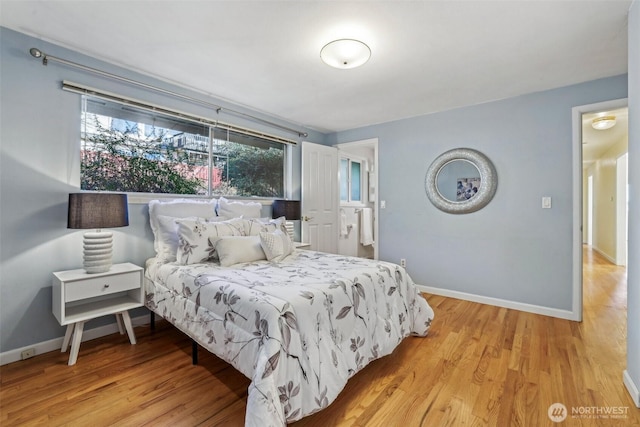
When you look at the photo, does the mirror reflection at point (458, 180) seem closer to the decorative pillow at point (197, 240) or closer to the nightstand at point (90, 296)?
the decorative pillow at point (197, 240)

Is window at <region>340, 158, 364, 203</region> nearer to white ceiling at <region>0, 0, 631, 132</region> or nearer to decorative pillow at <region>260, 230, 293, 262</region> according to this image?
white ceiling at <region>0, 0, 631, 132</region>

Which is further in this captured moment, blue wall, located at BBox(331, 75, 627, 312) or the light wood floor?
blue wall, located at BBox(331, 75, 627, 312)

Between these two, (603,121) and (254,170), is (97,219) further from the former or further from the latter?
(603,121)

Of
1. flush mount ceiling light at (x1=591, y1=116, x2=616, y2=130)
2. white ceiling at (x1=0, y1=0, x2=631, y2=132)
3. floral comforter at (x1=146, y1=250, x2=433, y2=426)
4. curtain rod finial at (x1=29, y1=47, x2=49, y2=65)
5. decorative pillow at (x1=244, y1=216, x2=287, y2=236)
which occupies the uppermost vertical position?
white ceiling at (x1=0, y1=0, x2=631, y2=132)

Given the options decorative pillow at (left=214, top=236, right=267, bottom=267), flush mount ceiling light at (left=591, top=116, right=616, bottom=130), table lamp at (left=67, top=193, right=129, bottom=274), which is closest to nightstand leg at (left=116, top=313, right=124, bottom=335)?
table lamp at (left=67, top=193, right=129, bottom=274)

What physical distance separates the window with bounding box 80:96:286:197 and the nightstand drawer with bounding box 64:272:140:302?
83cm

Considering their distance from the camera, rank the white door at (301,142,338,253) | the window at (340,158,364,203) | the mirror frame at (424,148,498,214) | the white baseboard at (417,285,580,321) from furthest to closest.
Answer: the window at (340,158,364,203), the white door at (301,142,338,253), the mirror frame at (424,148,498,214), the white baseboard at (417,285,580,321)

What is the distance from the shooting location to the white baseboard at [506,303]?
2.88m

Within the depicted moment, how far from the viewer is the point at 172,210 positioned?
2.64 m

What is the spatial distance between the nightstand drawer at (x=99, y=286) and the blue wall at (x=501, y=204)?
3.11 m

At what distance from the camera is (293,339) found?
1391 mm

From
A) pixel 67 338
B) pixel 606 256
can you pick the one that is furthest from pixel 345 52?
pixel 606 256

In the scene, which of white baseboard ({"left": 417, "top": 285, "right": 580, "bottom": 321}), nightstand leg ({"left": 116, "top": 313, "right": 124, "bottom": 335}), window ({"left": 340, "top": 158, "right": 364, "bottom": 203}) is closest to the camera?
nightstand leg ({"left": 116, "top": 313, "right": 124, "bottom": 335})

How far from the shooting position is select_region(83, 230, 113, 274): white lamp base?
211 cm
